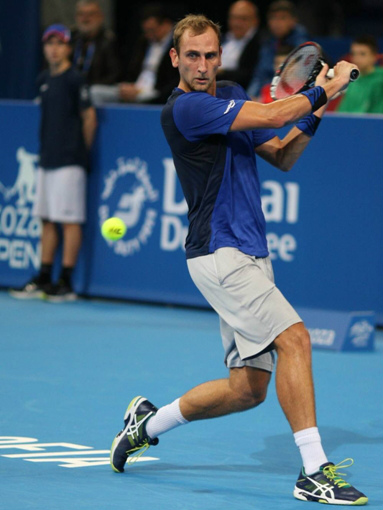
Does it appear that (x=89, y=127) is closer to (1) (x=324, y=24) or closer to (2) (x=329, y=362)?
(2) (x=329, y=362)

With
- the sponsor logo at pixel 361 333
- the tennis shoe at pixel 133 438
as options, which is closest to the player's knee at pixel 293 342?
the tennis shoe at pixel 133 438

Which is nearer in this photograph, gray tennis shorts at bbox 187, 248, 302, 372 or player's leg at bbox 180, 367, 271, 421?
gray tennis shorts at bbox 187, 248, 302, 372

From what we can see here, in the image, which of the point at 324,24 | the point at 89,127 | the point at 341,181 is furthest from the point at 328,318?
the point at 324,24

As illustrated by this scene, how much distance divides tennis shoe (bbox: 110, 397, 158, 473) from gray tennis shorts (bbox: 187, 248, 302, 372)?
1.71 ft

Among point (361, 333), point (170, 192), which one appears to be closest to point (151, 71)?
point (170, 192)

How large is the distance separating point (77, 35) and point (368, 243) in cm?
498

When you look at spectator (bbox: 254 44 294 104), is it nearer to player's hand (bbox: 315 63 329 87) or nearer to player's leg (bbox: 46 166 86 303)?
player's leg (bbox: 46 166 86 303)

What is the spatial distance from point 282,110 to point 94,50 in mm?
8266

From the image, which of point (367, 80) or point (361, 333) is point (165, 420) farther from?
point (367, 80)

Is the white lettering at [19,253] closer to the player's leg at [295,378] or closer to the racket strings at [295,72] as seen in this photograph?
the racket strings at [295,72]

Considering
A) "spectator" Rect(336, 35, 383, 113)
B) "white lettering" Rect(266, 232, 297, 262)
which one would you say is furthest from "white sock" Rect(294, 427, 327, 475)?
"spectator" Rect(336, 35, 383, 113)

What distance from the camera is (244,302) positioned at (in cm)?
506

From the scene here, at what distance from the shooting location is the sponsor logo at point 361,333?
899 cm

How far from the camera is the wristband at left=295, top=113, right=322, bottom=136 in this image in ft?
17.6
